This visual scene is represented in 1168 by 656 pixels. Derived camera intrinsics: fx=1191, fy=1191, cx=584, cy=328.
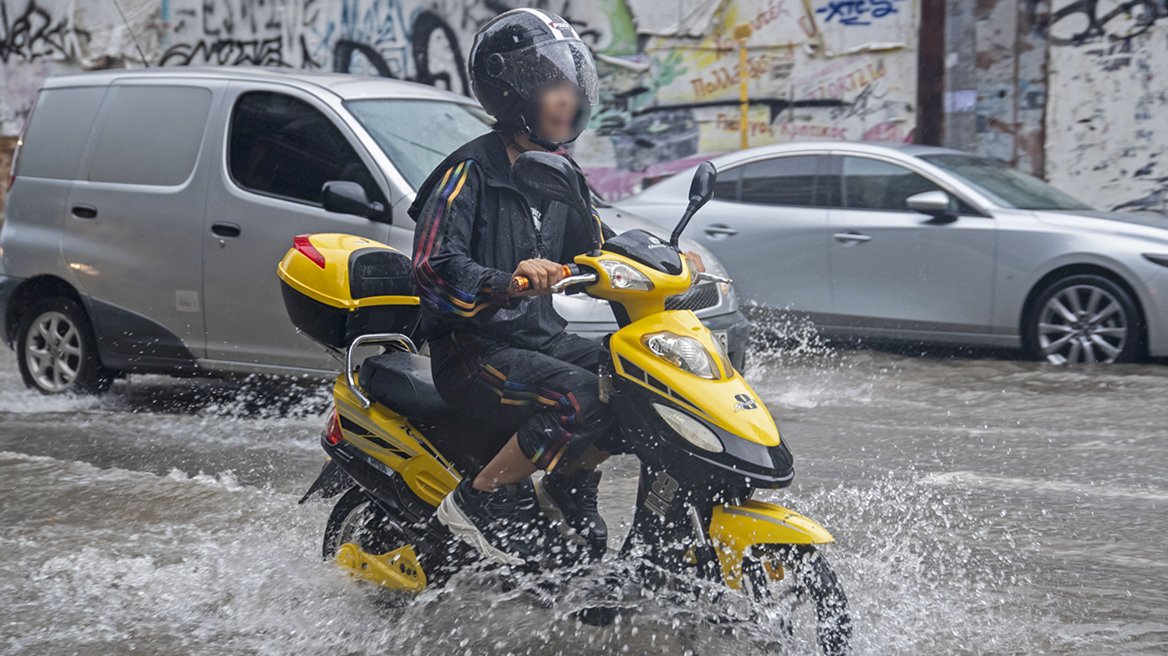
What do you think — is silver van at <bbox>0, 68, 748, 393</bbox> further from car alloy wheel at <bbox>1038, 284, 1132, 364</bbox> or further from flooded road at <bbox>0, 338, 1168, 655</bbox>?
car alloy wheel at <bbox>1038, 284, 1132, 364</bbox>

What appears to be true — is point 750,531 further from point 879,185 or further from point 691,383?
point 879,185

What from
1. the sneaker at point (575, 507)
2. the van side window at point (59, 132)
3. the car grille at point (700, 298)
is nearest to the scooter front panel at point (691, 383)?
the sneaker at point (575, 507)

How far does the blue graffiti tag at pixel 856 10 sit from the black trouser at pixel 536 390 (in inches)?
409

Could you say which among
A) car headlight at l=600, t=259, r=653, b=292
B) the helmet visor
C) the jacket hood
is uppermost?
the helmet visor

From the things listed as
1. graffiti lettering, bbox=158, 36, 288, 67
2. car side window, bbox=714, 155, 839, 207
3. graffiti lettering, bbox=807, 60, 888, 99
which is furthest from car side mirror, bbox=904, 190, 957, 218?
graffiti lettering, bbox=158, 36, 288, 67

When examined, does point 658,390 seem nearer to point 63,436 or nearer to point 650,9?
point 63,436

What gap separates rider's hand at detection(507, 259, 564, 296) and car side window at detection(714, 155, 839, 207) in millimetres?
6131

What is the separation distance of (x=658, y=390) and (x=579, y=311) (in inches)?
121

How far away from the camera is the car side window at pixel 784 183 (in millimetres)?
8812

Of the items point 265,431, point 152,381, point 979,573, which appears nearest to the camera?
point 979,573

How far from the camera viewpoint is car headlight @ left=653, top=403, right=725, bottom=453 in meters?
2.90

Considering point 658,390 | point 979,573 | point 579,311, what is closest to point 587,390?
point 658,390

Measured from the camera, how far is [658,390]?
9.82ft

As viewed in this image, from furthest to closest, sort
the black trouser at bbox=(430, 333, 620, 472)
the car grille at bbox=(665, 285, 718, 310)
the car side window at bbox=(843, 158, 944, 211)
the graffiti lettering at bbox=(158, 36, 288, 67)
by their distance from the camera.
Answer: the graffiti lettering at bbox=(158, 36, 288, 67), the car side window at bbox=(843, 158, 944, 211), the car grille at bbox=(665, 285, 718, 310), the black trouser at bbox=(430, 333, 620, 472)
